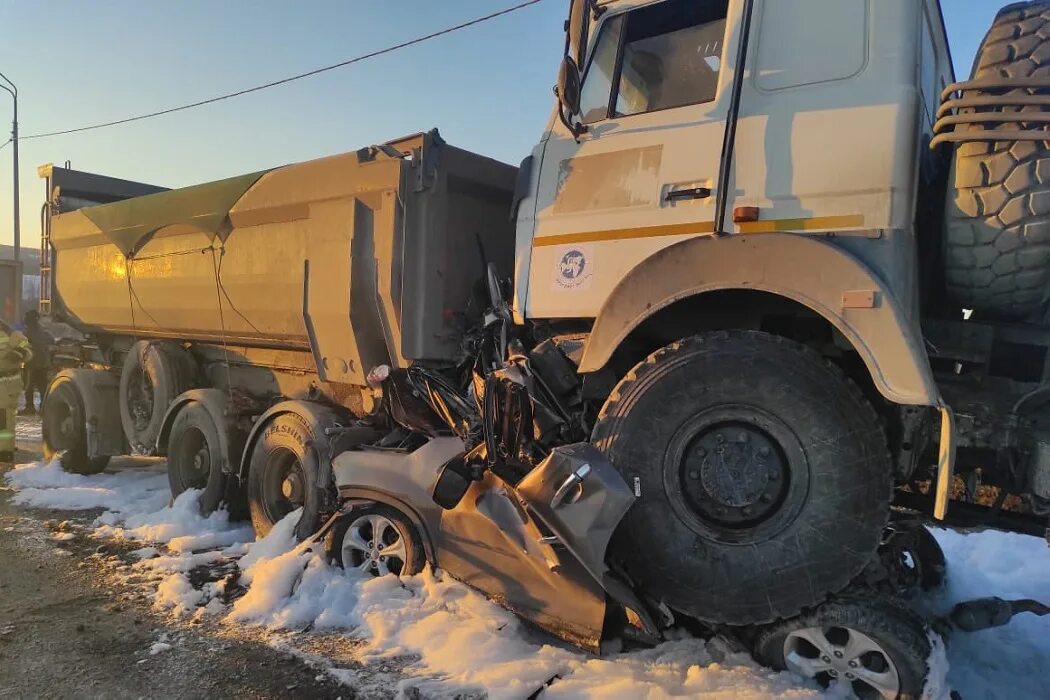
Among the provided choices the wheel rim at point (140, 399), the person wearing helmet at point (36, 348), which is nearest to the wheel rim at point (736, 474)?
the wheel rim at point (140, 399)

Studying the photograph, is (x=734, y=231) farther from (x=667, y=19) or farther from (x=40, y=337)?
(x=40, y=337)

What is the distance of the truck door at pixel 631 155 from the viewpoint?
341 centimetres

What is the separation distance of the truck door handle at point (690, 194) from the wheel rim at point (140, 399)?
574 cm

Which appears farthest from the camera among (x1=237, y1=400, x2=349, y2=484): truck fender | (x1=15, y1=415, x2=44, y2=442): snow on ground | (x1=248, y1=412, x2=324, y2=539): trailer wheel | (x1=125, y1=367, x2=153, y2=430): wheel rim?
(x1=15, y1=415, x2=44, y2=442): snow on ground

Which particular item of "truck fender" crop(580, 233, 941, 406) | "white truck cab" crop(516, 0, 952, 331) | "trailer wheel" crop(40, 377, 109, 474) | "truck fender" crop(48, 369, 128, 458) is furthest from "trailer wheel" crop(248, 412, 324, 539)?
"trailer wheel" crop(40, 377, 109, 474)

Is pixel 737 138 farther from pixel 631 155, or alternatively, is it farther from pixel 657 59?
pixel 657 59

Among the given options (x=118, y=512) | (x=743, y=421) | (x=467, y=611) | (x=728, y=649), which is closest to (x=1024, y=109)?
(x=743, y=421)

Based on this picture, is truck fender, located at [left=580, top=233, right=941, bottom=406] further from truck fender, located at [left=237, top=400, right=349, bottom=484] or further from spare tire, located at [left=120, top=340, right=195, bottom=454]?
spare tire, located at [left=120, top=340, right=195, bottom=454]

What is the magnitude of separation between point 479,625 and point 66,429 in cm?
657

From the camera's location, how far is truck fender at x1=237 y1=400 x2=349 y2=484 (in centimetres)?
483

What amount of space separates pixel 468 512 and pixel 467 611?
0.50 meters

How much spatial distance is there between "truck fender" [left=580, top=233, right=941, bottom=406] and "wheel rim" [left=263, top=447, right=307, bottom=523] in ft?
9.24

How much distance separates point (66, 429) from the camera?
7.93 m

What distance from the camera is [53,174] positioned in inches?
A: 312
